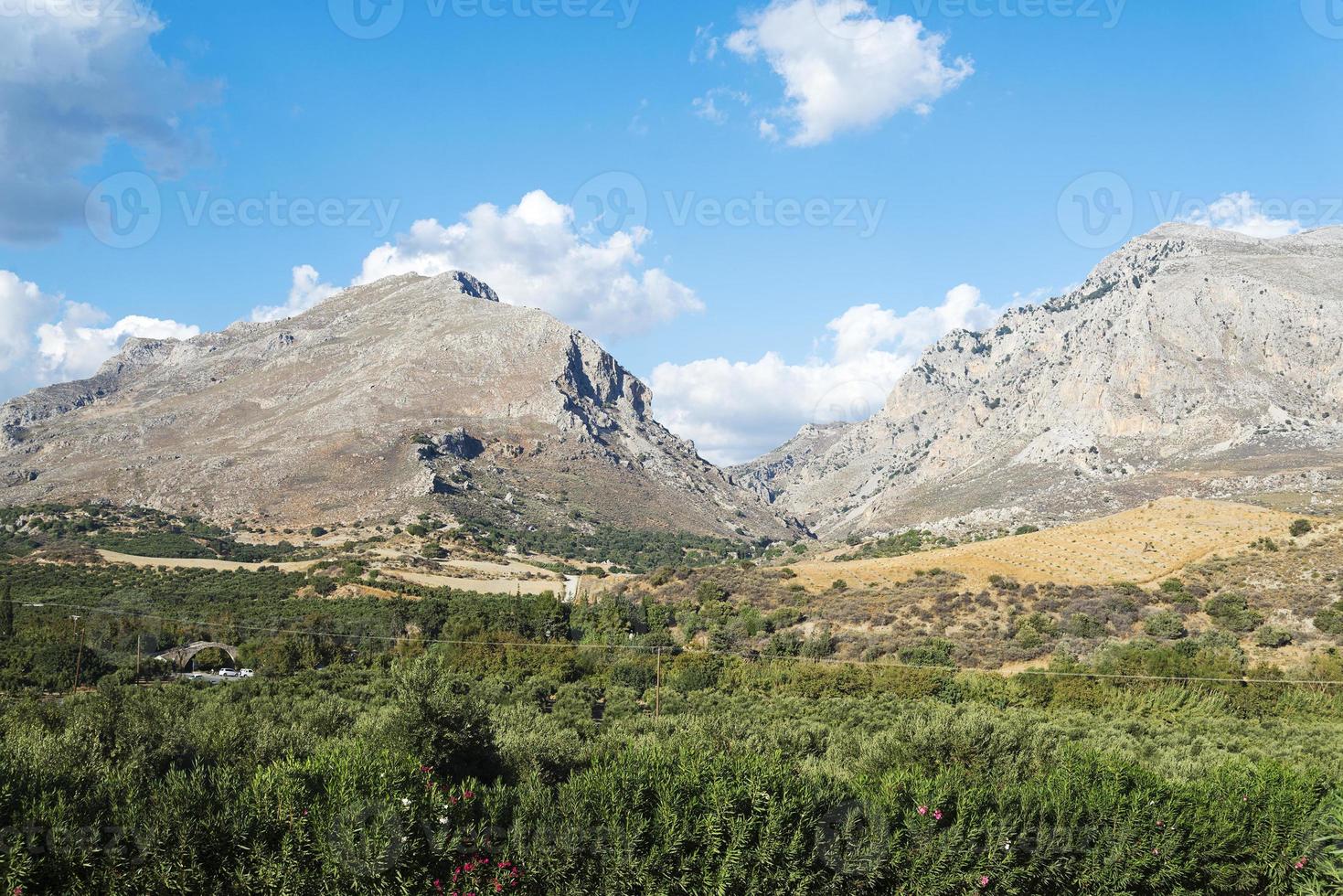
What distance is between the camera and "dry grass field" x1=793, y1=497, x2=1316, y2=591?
5231cm

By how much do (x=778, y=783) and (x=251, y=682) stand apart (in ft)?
80.5

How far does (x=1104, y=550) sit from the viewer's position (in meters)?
57.2

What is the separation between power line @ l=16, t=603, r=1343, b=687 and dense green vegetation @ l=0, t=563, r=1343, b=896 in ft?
5.44

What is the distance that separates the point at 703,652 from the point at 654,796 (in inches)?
1095

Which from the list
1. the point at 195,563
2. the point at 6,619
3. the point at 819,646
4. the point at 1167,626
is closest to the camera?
the point at 1167,626

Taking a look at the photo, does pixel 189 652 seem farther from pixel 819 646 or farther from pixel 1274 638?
pixel 1274 638

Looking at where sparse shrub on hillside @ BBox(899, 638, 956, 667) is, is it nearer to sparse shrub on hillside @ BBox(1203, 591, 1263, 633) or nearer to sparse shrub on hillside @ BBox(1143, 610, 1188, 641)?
sparse shrub on hillside @ BBox(1143, 610, 1188, 641)

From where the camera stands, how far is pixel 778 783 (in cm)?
1321

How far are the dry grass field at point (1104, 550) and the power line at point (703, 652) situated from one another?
17.9m

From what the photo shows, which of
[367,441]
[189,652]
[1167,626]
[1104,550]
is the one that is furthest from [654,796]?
[367,441]

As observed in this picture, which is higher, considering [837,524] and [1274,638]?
[837,524]

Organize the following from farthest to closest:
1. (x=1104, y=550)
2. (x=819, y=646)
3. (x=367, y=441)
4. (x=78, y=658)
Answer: (x=367, y=441)
(x=1104, y=550)
(x=819, y=646)
(x=78, y=658)

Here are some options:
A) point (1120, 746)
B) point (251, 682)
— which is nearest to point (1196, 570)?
point (1120, 746)

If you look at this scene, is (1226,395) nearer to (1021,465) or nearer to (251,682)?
(1021,465)
